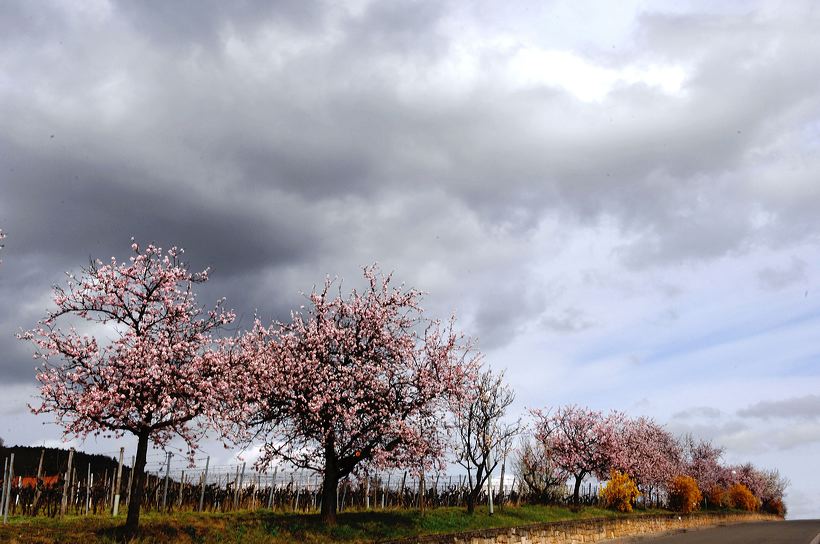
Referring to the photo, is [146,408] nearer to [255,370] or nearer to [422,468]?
[255,370]

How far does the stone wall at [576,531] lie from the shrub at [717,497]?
90.2 feet

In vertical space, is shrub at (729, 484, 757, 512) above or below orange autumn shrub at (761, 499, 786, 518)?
above

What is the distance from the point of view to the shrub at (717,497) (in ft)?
252

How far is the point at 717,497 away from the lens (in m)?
76.8

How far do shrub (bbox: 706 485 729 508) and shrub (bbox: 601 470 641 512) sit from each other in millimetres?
36852

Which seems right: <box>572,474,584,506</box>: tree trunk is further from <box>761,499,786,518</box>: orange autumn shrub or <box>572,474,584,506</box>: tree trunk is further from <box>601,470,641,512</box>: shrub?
<box>761,499,786,518</box>: orange autumn shrub

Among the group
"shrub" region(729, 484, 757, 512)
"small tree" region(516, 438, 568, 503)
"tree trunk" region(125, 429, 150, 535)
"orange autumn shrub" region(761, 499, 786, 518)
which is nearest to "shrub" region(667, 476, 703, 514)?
"small tree" region(516, 438, 568, 503)

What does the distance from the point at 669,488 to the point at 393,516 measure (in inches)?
1668

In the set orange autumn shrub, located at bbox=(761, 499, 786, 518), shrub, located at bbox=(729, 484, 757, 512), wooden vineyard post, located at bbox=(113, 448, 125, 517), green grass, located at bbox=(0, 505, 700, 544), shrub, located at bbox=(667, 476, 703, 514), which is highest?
wooden vineyard post, located at bbox=(113, 448, 125, 517)

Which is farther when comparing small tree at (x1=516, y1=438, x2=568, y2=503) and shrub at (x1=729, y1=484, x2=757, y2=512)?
shrub at (x1=729, y1=484, x2=757, y2=512)

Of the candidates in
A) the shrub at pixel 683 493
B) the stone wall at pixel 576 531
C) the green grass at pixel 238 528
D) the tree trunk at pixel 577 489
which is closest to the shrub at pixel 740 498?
the shrub at pixel 683 493

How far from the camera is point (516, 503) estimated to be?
41406 millimetres

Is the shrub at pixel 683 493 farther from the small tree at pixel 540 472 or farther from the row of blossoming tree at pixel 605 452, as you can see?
the small tree at pixel 540 472

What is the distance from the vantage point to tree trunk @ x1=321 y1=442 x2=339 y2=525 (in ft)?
77.7
